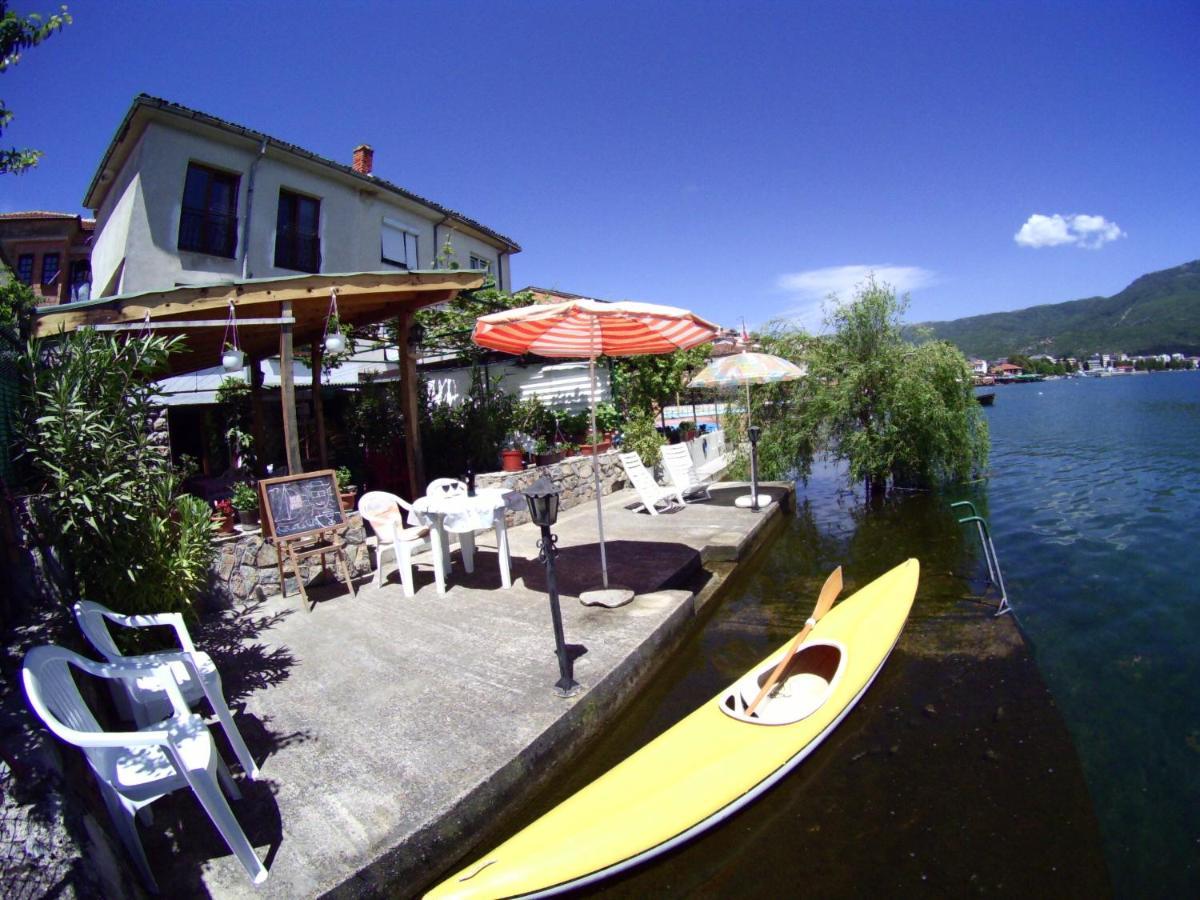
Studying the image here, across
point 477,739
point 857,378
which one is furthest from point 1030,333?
point 477,739

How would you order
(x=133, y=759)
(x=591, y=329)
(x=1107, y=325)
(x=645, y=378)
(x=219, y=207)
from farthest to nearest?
(x=1107, y=325), (x=645, y=378), (x=219, y=207), (x=591, y=329), (x=133, y=759)

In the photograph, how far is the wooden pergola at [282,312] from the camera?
6.12 m

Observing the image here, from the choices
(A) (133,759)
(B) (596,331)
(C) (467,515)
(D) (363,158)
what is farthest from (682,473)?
(D) (363,158)

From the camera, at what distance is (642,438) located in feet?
44.7

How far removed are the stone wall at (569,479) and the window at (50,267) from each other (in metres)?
26.1

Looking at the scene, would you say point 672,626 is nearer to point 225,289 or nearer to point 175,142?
point 225,289

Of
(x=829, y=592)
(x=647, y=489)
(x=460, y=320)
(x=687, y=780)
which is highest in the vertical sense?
(x=460, y=320)

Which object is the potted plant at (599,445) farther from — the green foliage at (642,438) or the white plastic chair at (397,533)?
the white plastic chair at (397,533)

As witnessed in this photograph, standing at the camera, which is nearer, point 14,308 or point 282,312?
point 282,312

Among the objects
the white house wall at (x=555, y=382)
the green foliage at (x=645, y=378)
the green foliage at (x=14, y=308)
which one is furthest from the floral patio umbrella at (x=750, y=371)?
the green foliage at (x=14, y=308)

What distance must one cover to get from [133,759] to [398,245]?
17.0 meters

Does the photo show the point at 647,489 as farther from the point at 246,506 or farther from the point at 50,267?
the point at 50,267

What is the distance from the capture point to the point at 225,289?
674 cm

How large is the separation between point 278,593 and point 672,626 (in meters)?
4.66
